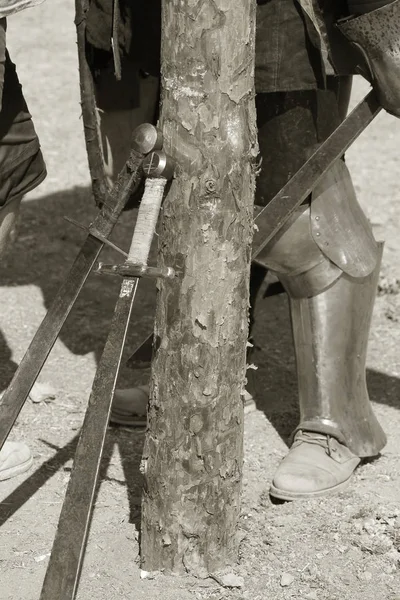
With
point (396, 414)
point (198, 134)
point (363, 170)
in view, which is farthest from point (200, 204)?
point (363, 170)

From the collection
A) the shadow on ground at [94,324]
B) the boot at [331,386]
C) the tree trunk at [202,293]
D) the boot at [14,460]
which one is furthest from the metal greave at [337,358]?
the boot at [14,460]

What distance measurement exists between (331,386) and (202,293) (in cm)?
76

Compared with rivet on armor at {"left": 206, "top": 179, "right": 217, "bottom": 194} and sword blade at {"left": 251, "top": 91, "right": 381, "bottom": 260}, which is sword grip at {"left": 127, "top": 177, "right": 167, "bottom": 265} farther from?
sword blade at {"left": 251, "top": 91, "right": 381, "bottom": 260}

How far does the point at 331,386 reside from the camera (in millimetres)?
2842

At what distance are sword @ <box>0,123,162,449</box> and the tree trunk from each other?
0.11 metres

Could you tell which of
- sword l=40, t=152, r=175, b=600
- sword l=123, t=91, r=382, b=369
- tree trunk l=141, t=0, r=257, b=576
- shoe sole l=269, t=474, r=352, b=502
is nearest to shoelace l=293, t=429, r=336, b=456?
shoe sole l=269, t=474, r=352, b=502

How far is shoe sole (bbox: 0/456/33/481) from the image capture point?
9.36ft

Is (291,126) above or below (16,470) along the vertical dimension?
above

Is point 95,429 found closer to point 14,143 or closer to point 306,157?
point 14,143

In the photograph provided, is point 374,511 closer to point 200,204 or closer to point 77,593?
point 77,593

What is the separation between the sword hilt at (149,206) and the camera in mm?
2152

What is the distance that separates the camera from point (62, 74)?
720 centimetres

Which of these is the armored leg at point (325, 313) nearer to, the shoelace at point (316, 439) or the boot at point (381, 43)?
the shoelace at point (316, 439)

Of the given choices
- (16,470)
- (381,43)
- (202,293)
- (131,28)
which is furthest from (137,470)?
(381,43)
